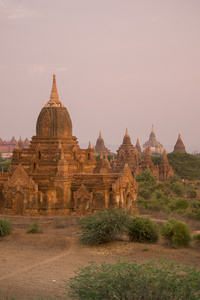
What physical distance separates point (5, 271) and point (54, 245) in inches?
160

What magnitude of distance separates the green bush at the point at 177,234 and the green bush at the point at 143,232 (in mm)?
618

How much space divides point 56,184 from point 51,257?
9.69 m

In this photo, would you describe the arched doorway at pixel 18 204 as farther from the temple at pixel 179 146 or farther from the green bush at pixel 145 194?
the temple at pixel 179 146

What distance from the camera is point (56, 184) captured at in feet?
86.0

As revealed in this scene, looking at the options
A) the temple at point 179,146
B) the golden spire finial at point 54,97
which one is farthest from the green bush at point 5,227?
the temple at point 179,146

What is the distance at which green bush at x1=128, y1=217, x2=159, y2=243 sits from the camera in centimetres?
1877

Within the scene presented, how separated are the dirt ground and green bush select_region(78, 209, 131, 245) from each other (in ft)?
1.20

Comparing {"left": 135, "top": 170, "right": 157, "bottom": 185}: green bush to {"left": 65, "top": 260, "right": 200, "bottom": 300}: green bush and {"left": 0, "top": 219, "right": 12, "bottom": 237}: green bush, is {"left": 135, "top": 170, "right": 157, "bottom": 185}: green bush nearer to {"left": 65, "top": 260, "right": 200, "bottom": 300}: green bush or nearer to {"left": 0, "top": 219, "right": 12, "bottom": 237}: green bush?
{"left": 0, "top": 219, "right": 12, "bottom": 237}: green bush

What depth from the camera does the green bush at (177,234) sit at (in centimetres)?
1767

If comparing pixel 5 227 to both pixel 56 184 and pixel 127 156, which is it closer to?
pixel 56 184

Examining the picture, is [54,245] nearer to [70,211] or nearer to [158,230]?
[158,230]

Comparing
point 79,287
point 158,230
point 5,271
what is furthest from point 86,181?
point 79,287

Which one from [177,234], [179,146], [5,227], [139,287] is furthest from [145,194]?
[179,146]

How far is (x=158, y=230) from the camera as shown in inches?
780
